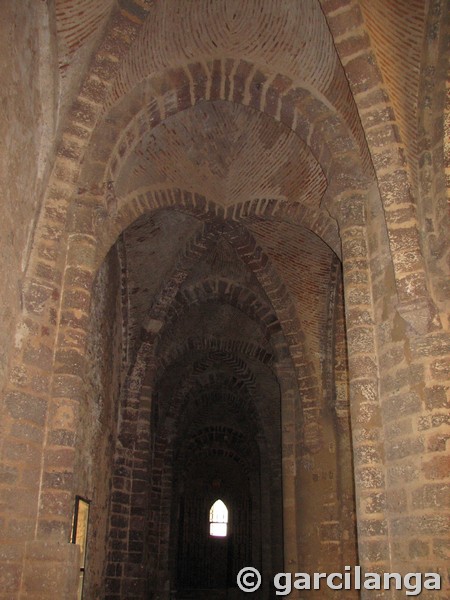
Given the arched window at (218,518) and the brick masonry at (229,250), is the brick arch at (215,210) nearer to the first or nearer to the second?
the brick masonry at (229,250)

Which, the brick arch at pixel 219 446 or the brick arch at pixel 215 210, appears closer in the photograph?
the brick arch at pixel 215 210

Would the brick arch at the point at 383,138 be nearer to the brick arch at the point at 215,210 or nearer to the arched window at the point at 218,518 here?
the brick arch at the point at 215,210

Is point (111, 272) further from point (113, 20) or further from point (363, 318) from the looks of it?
point (363, 318)

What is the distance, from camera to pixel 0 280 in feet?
15.1

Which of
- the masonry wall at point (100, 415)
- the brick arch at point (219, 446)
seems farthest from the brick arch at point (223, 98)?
the brick arch at point (219, 446)

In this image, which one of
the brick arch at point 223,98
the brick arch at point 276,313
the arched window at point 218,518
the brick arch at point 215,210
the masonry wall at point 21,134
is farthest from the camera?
the arched window at point 218,518

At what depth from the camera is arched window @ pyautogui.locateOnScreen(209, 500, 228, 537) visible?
20672 mm

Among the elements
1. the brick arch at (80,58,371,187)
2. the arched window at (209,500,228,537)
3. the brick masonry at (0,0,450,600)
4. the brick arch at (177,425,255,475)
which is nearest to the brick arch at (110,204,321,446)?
the brick masonry at (0,0,450,600)

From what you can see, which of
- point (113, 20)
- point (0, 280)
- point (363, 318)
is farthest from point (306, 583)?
point (113, 20)

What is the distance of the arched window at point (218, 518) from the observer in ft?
67.8

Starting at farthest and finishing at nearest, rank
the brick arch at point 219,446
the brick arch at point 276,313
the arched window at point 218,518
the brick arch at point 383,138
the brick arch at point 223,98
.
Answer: the arched window at point 218,518 < the brick arch at point 219,446 < the brick arch at point 276,313 < the brick arch at point 223,98 < the brick arch at point 383,138

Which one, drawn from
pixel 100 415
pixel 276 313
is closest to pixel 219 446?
pixel 276 313
